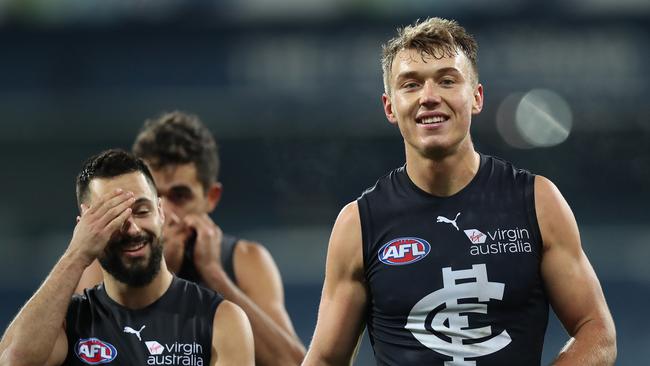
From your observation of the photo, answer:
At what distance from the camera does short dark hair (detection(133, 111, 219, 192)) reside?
5.16 meters

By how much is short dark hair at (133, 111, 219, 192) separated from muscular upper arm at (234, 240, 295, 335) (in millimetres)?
386

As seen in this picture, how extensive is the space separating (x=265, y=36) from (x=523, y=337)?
1245 cm

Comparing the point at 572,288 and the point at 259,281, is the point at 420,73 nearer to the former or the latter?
the point at 572,288

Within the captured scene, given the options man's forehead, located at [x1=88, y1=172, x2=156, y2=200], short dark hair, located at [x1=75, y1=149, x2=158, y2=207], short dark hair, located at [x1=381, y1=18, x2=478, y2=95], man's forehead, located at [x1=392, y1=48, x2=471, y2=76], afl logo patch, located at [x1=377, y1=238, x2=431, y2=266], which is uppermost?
short dark hair, located at [x1=381, y1=18, x2=478, y2=95]

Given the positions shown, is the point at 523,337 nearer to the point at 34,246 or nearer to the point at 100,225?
the point at 100,225

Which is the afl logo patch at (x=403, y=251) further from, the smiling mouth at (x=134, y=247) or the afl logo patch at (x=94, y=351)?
the afl logo patch at (x=94, y=351)

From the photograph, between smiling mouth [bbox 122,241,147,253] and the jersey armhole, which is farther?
smiling mouth [bbox 122,241,147,253]

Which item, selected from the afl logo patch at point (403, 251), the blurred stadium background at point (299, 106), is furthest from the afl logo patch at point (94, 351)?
the blurred stadium background at point (299, 106)

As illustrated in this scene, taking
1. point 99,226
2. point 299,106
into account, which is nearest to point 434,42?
point 99,226

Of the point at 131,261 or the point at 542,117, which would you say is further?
the point at 542,117

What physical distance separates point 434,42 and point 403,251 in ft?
2.31

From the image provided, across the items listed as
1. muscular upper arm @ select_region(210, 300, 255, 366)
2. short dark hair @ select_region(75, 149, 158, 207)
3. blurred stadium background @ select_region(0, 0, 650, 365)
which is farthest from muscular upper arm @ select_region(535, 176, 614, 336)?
blurred stadium background @ select_region(0, 0, 650, 365)

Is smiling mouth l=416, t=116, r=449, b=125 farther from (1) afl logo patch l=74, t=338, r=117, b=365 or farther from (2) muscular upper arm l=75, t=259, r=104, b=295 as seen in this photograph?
(2) muscular upper arm l=75, t=259, r=104, b=295

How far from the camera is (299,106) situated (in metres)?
14.5
